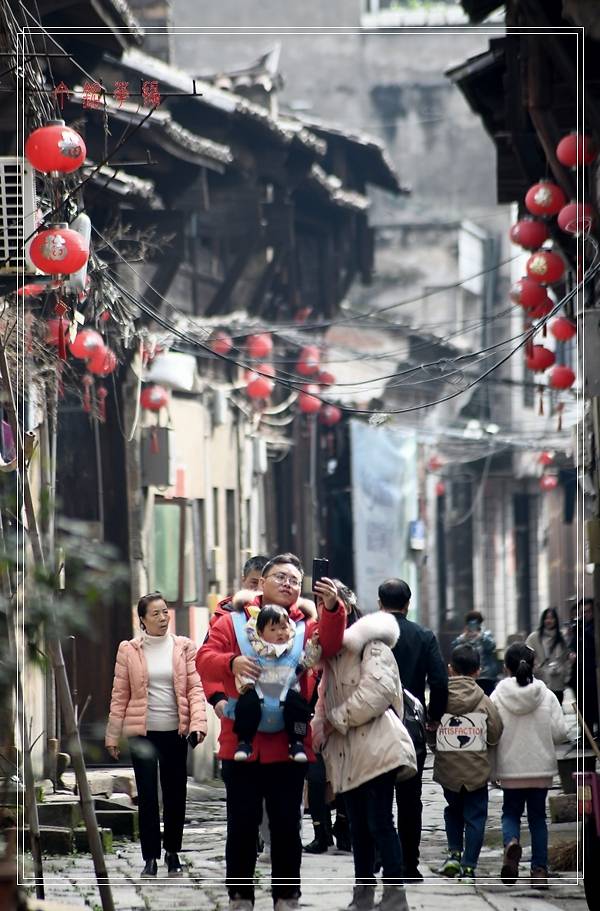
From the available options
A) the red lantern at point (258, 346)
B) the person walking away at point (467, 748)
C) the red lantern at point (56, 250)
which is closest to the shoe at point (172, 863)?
the person walking away at point (467, 748)

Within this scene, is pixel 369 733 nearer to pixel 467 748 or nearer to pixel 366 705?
pixel 366 705

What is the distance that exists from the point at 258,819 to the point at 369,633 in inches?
42.9

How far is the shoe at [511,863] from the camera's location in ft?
32.0

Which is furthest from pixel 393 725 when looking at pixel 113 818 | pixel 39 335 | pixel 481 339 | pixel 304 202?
pixel 481 339

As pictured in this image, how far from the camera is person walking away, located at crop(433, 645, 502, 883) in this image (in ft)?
32.4

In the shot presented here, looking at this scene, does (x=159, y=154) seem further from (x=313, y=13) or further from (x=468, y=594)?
(x=468, y=594)

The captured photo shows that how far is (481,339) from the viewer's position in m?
35.7

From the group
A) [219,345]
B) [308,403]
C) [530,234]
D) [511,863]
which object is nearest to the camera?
[511,863]

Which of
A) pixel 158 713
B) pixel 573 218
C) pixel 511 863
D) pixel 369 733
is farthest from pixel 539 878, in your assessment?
pixel 573 218

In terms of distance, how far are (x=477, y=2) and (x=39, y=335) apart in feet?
22.1

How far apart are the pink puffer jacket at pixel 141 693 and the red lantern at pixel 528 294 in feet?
19.3

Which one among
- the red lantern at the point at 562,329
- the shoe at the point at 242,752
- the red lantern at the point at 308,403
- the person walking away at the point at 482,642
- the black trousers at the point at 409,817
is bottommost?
the black trousers at the point at 409,817

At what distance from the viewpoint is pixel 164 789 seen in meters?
10.4

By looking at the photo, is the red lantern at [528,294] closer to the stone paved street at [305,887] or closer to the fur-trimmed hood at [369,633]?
the stone paved street at [305,887]
